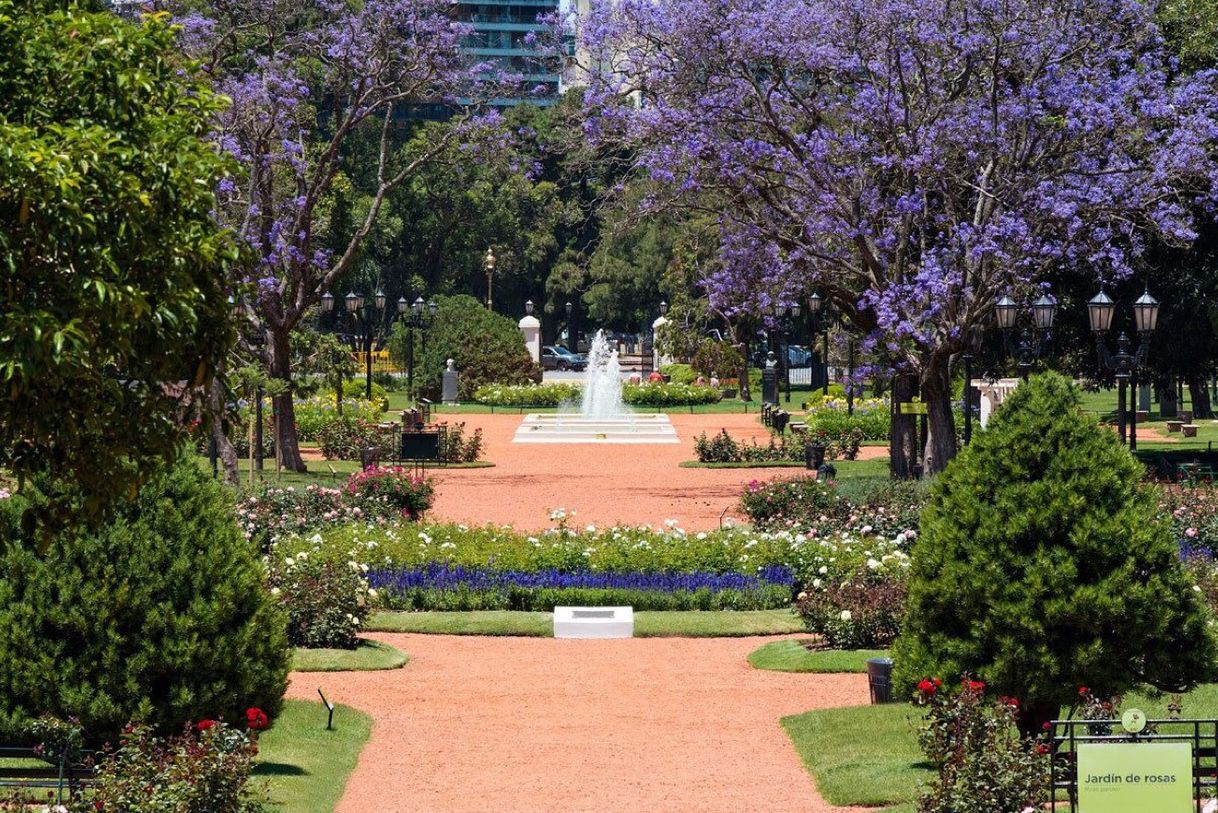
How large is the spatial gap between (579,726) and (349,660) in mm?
3216

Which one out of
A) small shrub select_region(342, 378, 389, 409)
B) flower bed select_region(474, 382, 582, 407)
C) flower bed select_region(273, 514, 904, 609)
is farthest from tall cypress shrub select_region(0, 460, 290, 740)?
flower bed select_region(474, 382, 582, 407)

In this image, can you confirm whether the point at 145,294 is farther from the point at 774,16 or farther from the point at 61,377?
the point at 774,16

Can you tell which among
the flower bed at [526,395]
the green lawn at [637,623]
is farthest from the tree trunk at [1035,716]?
the flower bed at [526,395]

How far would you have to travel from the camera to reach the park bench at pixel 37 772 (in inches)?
366

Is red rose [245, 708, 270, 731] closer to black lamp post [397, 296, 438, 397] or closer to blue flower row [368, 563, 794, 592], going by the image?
blue flower row [368, 563, 794, 592]

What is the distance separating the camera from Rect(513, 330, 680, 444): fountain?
4250 cm

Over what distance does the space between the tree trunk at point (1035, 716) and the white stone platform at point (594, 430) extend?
30.3 meters

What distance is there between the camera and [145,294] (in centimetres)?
734

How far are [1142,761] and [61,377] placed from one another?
4869 millimetres

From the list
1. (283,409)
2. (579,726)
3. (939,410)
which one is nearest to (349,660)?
(579,726)

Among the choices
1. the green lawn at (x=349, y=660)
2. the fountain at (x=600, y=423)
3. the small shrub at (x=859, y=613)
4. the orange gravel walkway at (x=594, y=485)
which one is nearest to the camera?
the green lawn at (x=349, y=660)

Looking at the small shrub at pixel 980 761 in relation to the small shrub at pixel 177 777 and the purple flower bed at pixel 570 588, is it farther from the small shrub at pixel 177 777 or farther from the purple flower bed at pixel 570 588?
the purple flower bed at pixel 570 588

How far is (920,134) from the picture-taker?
1039 inches

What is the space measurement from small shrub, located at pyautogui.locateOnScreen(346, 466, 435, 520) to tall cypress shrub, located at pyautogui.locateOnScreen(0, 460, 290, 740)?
12.6 metres
